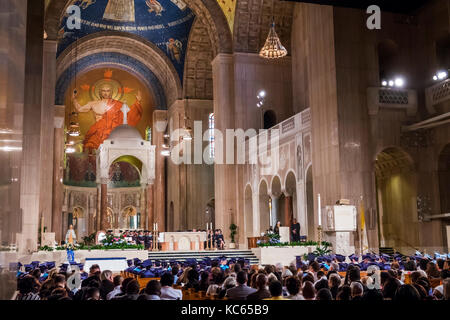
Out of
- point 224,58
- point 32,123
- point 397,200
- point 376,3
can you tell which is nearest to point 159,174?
point 224,58

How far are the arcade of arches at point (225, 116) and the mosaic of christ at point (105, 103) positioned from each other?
0.12 meters

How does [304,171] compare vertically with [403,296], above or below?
above

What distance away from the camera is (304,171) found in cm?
2227

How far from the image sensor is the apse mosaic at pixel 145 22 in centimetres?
3512

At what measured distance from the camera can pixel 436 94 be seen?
19203 millimetres

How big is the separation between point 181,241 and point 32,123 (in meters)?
9.86

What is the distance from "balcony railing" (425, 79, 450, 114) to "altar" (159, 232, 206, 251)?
11.9 m

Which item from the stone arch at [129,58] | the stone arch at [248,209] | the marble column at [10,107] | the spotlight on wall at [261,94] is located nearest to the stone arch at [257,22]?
the spotlight on wall at [261,94]

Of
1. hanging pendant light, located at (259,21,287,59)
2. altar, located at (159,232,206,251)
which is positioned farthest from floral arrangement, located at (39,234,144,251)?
hanging pendant light, located at (259,21,287,59)

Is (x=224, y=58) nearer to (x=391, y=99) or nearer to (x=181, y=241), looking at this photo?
(x=181, y=241)

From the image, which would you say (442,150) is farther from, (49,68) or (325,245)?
(49,68)

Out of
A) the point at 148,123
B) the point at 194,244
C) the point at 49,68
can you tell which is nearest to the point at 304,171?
the point at 194,244

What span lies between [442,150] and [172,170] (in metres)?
22.1

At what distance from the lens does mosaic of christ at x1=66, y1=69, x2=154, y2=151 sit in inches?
1673
